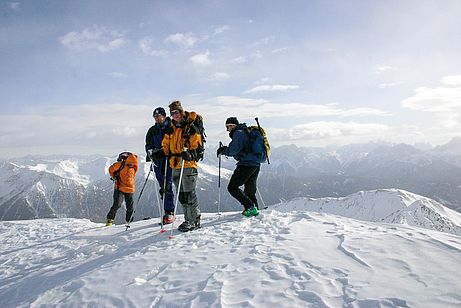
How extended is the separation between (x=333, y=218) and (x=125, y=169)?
8300mm

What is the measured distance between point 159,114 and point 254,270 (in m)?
6.96

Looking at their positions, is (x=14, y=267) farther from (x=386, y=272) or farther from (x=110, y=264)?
(x=386, y=272)

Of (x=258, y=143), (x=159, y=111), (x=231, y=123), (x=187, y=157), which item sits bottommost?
(x=187, y=157)

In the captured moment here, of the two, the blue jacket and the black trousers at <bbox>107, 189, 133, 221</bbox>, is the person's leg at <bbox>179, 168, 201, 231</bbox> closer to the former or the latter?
the blue jacket

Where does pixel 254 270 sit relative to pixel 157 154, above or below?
below

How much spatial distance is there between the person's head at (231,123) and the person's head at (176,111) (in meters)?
1.75

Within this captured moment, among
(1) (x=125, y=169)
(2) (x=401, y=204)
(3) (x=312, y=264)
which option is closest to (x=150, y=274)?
(3) (x=312, y=264)

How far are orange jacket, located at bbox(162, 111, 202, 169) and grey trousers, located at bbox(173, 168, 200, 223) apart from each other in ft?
0.66

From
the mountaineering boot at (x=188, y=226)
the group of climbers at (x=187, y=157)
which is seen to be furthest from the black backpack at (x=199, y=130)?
the mountaineering boot at (x=188, y=226)

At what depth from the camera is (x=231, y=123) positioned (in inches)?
379

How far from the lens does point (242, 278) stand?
4867 mm

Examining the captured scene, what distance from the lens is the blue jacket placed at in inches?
363

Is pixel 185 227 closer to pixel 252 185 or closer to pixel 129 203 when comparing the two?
pixel 252 185

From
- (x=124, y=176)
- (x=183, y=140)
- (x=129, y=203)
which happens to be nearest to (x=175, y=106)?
(x=183, y=140)
